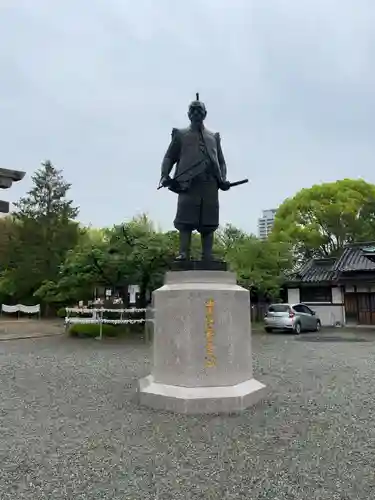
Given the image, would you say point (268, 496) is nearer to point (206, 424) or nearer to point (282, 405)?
point (206, 424)

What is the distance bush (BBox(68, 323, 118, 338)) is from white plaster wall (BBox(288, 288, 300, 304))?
1344 cm

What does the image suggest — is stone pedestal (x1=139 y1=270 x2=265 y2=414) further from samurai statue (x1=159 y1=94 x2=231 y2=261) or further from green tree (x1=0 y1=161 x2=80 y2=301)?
green tree (x1=0 y1=161 x2=80 y2=301)

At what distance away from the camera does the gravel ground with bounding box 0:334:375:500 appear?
2.99 metres

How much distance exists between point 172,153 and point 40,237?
2635 centimetres

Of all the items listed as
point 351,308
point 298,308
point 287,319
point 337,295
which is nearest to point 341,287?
point 337,295

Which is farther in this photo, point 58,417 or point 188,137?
point 188,137

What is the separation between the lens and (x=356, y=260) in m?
24.0

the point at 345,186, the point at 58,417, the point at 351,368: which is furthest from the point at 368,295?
the point at 58,417

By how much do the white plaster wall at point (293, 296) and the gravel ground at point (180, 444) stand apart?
18776 millimetres

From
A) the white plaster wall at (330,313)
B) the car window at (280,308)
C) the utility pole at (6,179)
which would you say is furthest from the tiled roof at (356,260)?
the utility pole at (6,179)

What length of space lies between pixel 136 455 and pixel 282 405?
2.41 metres

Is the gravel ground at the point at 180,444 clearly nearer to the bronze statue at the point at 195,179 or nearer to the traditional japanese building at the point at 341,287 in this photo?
the bronze statue at the point at 195,179

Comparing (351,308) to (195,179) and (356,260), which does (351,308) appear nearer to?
(356,260)

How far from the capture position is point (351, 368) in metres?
8.56
